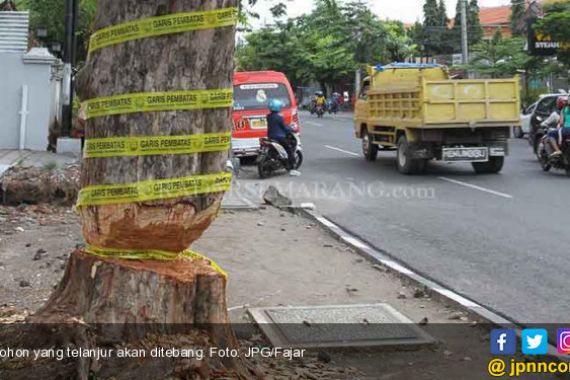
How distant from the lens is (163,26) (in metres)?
3.21

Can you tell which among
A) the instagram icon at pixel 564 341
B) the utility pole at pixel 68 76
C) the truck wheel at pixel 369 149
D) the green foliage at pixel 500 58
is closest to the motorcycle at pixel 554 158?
the truck wheel at pixel 369 149

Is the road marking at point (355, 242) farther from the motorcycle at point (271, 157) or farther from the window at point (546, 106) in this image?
the window at point (546, 106)

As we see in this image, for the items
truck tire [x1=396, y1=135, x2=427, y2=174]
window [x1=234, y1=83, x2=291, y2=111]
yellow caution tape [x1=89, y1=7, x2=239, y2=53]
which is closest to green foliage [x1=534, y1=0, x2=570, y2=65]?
window [x1=234, y1=83, x2=291, y2=111]

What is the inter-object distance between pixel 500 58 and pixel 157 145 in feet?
115

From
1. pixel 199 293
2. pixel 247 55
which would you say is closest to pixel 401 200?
pixel 199 293

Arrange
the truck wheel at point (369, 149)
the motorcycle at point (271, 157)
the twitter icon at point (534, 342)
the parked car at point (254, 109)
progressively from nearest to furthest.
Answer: the twitter icon at point (534, 342) < the motorcycle at point (271, 157) < the parked car at point (254, 109) < the truck wheel at point (369, 149)

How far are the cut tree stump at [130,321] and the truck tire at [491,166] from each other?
1277cm

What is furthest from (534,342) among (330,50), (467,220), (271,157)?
(330,50)

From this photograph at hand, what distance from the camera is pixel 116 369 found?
3.21m

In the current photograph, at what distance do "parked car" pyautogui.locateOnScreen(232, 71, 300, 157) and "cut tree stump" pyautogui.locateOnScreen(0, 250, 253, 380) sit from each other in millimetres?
12985

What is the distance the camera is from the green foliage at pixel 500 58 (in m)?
33.6

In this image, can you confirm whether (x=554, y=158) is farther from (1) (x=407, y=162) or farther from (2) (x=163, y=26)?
(2) (x=163, y=26)

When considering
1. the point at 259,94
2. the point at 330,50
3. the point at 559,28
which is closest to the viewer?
the point at 259,94

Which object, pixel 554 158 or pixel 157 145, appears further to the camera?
pixel 554 158
